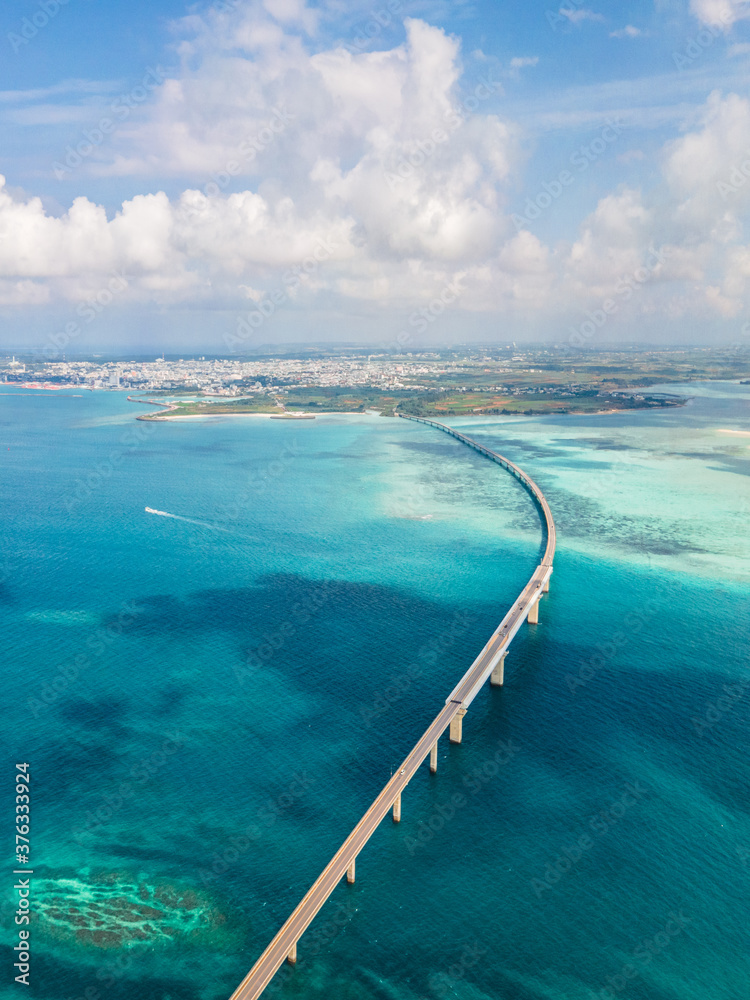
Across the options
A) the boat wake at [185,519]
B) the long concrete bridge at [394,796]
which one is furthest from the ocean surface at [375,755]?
the long concrete bridge at [394,796]

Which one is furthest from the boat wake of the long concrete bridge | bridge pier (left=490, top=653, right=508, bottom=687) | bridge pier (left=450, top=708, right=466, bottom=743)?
bridge pier (left=450, top=708, right=466, bottom=743)

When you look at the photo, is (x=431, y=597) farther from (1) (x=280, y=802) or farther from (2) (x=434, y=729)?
(1) (x=280, y=802)

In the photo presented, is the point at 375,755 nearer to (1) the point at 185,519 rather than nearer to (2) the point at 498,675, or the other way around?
(2) the point at 498,675

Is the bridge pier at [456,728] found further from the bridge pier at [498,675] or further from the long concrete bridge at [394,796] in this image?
the bridge pier at [498,675]

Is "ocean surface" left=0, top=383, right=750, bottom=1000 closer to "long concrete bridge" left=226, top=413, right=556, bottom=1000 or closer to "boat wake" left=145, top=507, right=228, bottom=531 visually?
"boat wake" left=145, top=507, right=228, bottom=531

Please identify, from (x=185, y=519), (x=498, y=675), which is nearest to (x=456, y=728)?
(x=498, y=675)

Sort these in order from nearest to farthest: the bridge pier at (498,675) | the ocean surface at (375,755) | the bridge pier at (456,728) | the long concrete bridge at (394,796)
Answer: the long concrete bridge at (394,796), the ocean surface at (375,755), the bridge pier at (456,728), the bridge pier at (498,675)
